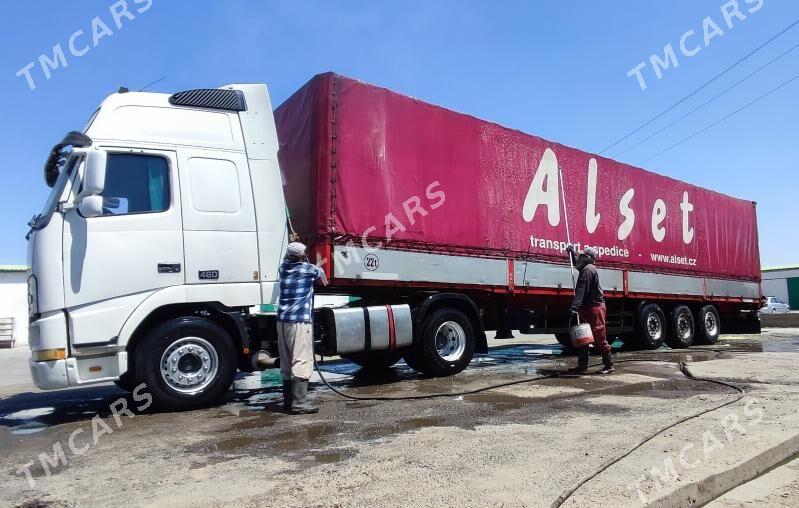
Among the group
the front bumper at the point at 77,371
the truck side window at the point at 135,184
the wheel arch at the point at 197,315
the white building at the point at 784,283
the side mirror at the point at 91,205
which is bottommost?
the white building at the point at 784,283

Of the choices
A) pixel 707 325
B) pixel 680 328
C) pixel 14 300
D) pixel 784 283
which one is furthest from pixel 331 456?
pixel 784 283

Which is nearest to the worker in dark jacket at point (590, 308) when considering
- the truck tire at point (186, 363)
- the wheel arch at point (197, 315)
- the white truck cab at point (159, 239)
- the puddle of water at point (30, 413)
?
the white truck cab at point (159, 239)

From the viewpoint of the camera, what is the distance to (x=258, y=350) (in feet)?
19.6

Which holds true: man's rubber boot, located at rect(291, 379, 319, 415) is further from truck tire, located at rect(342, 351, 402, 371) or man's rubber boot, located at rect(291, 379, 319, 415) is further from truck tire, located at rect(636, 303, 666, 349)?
truck tire, located at rect(636, 303, 666, 349)

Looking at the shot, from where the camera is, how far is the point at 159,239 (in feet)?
17.5

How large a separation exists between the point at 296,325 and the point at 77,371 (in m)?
1.97

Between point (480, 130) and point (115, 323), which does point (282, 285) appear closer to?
point (115, 323)

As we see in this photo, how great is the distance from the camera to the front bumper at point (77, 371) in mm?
4879

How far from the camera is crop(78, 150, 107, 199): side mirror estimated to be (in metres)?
4.91

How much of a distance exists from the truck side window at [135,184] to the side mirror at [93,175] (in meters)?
0.23

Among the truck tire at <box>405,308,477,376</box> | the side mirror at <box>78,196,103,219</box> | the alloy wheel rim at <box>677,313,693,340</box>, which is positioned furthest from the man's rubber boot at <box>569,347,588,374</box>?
the side mirror at <box>78,196,103,219</box>

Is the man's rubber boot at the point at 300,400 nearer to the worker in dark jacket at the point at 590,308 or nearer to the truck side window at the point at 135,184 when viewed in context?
the truck side window at the point at 135,184

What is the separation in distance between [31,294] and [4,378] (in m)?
6.63

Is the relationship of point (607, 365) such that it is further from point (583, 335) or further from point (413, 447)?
point (413, 447)
